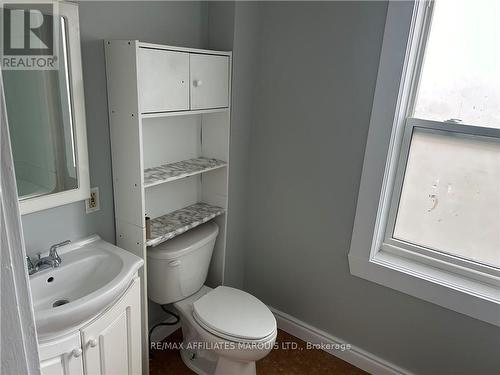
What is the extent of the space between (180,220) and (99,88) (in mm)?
726

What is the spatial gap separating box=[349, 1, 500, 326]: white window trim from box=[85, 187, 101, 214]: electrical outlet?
123cm

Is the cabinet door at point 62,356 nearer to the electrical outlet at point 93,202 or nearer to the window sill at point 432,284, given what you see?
the electrical outlet at point 93,202

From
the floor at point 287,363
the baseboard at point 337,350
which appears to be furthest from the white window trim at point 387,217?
the floor at point 287,363

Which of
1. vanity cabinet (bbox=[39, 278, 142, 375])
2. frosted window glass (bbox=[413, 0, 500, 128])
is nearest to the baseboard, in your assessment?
vanity cabinet (bbox=[39, 278, 142, 375])

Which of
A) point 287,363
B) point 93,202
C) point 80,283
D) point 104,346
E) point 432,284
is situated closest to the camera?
point 104,346

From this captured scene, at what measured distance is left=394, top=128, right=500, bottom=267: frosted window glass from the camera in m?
1.61

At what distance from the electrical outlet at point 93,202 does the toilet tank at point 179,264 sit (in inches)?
12.8

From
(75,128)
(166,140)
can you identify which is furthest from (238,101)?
(75,128)

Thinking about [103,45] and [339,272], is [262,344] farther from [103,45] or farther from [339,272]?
[103,45]

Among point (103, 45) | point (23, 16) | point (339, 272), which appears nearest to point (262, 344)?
point (339, 272)

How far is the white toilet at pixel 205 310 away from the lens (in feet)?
5.48

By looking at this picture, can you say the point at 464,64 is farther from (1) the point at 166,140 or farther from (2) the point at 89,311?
(2) the point at 89,311

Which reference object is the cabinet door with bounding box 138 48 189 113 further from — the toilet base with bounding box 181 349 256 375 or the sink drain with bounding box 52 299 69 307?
the toilet base with bounding box 181 349 256 375

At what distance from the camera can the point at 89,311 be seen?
1.20 metres
